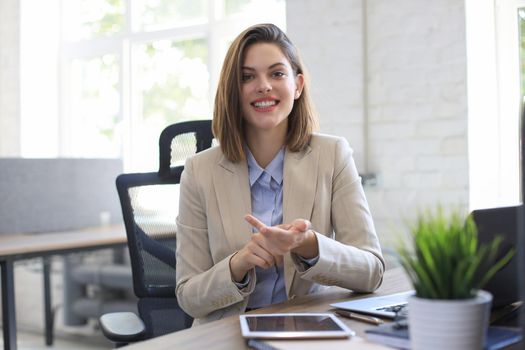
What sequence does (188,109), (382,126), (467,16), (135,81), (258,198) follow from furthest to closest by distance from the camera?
(135,81) < (188,109) < (382,126) < (467,16) < (258,198)

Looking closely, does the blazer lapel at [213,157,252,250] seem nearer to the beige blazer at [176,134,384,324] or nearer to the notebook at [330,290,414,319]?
the beige blazer at [176,134,384,324]

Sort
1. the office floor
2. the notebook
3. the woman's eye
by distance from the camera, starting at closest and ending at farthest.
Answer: the notebook → the woman's eye → the office floor

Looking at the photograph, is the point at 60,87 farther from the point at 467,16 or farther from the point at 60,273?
the point at 467,16

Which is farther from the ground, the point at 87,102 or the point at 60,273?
the point at 87,102

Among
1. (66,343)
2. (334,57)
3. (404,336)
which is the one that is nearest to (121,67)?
(66,343)

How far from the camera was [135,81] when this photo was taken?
462 centimetres

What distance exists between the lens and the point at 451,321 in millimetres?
718

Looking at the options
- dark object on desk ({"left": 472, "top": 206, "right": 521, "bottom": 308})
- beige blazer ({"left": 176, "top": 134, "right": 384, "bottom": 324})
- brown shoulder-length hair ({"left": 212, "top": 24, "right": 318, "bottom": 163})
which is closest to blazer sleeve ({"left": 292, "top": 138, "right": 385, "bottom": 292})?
beige blazer ({"left": 176, "top": 134, "right": 384, "bottom": 324})

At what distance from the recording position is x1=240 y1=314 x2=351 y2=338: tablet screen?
0.96 metres

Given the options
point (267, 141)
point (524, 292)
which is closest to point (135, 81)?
point (267, 141)

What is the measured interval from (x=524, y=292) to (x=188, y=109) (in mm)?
3841

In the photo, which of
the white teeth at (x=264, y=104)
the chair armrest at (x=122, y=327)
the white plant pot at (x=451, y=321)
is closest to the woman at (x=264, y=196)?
the white teeth at (x=264, y=104)

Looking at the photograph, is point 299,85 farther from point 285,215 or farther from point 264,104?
point 285,215

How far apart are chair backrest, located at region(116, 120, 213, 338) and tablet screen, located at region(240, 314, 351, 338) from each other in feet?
2.74
